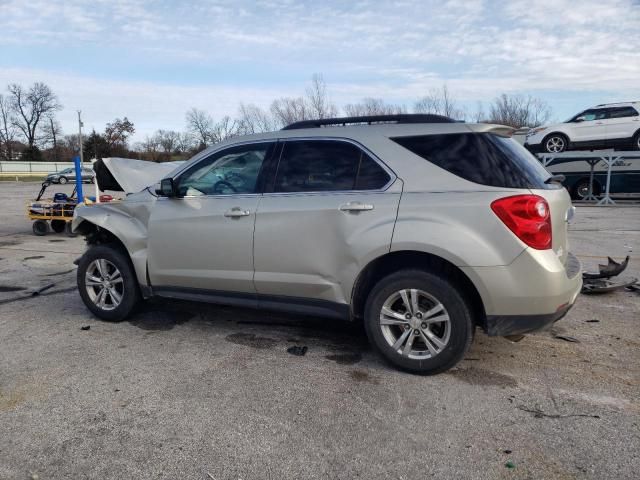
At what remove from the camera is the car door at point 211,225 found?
428cm

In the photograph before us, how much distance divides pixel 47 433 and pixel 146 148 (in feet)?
288

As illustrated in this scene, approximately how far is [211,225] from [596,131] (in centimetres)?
1825

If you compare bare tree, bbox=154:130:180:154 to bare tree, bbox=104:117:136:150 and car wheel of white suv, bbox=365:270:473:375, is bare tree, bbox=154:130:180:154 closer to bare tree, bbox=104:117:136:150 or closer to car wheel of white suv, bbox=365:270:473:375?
bare tree, bbox=104:117:136:150

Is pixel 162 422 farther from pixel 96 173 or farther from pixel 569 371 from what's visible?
pixel 96 173

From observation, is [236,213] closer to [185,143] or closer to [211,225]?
[211,225]

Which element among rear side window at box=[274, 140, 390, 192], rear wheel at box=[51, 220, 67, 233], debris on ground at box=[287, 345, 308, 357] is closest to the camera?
rear side window at box=[274, 140, 390, 192]

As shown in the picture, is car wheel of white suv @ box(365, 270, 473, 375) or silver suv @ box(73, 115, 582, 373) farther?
car wheel of white suv @ box(365, 270, 473, 375)

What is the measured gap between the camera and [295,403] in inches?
131

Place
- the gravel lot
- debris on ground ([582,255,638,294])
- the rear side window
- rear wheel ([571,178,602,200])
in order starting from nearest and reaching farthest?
1. the gravel lot
2. the rear side window
3. debris on ground ([582,255,638,294])
4. rear wheel ([571,178,602,200])

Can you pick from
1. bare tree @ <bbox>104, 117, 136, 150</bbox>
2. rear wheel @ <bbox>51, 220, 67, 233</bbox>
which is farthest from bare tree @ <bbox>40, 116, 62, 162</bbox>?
rear wheel @ <bbox>51, 220, 67, 233</bbox>

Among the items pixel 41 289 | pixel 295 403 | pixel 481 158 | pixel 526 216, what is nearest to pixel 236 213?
pixel 295 403

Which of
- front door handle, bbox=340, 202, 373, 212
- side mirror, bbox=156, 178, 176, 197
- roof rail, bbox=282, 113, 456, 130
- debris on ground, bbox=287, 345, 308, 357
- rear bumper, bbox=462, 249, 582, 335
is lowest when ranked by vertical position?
debris on ground, bbox=287, 345, 308, 357

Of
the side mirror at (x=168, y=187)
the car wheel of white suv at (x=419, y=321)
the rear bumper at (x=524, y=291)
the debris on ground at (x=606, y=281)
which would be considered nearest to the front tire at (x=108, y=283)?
the side mirror at (x=168, y=187)

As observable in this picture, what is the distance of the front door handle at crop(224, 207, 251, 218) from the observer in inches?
166
